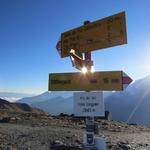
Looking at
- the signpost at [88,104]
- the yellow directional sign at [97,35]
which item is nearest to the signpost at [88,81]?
the signpost at [88,104]

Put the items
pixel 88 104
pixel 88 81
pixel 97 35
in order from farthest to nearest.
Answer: pixel 97 35
pixel 88 81
pixel 88 104

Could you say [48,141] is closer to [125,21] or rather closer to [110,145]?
[110,145]

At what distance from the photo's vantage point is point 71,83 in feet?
28.4

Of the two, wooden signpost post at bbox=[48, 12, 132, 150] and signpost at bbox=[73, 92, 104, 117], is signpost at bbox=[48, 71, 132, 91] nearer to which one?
wooden signpost post at bbox=[48, 12, 132, 150]

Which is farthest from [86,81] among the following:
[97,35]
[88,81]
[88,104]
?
[97,35]

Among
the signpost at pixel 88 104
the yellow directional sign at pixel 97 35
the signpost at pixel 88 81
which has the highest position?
the yellow directional sign at pixel 97 35

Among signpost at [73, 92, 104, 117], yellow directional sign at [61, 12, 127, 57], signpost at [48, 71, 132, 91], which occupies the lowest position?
signpost at [73, 92, 104, 117]

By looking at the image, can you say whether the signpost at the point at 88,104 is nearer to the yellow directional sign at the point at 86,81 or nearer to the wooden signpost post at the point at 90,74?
the wooden signpost post at the point at 90,74

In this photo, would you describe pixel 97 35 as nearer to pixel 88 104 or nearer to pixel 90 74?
pixel 90 74

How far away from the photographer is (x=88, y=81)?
8406mm

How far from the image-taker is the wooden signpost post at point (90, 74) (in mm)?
8102

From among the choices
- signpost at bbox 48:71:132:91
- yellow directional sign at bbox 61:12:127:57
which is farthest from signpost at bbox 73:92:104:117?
yellow directional sign at bbox 61:12:127:57

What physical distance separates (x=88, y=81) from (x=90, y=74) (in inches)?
7.9

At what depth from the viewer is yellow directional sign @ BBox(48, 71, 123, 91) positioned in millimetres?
8156
